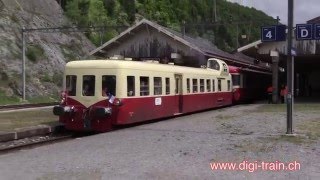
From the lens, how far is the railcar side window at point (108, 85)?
59.7 ft

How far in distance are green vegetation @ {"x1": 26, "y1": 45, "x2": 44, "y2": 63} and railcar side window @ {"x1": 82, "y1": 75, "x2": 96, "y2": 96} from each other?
2719 cm

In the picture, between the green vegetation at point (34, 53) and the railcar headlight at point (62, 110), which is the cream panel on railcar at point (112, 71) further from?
the green vegetation at point (34, 53)

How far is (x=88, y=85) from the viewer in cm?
1864

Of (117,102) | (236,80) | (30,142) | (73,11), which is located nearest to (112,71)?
(117,102)

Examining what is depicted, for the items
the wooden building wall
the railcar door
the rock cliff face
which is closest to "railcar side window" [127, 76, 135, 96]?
the railcar door

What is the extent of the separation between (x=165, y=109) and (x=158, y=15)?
70823 mm

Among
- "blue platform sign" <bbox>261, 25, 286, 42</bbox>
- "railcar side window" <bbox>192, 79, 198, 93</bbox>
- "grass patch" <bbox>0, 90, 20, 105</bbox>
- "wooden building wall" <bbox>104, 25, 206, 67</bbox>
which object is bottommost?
"grass patch" <bbox>0, 90, 20, 105</bbox>

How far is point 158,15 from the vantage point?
9131 cm

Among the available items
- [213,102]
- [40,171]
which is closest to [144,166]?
[40,171]

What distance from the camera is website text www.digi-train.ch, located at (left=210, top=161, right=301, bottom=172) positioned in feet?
32.4

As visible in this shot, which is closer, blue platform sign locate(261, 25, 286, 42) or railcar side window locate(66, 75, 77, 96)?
blue platform sign locate(261, 25, 286, 42)

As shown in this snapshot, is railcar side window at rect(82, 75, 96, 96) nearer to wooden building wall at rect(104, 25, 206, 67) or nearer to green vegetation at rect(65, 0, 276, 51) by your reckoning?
wooden building wall at rect(104, 25, 206, 67)

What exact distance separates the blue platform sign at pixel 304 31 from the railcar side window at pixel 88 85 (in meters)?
6.94

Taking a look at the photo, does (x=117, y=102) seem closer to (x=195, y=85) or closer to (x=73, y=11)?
(x=195, y=85)
